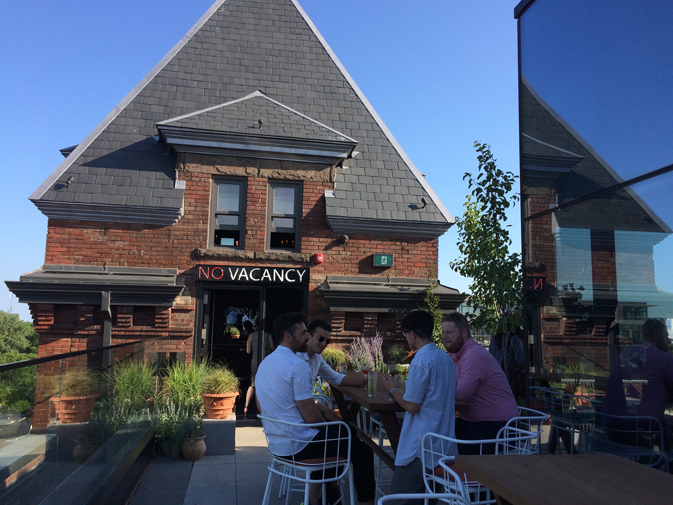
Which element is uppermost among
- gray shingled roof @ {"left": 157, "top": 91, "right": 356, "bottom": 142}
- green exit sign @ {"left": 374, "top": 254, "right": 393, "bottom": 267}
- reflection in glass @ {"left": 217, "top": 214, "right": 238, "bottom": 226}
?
gray shingled roof @ {"left": 157, "top": 91, "right": 356, "bottom": 142}

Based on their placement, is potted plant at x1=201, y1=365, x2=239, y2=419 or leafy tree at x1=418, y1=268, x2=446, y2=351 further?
leafy tree at x1=418, y1=268, x2=446, y2=351

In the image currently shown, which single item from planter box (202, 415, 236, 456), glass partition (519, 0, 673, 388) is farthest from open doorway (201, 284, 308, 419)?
glass partition (519, 0, 673, 388)

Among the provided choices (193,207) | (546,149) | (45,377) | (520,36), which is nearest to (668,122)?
(546,149)

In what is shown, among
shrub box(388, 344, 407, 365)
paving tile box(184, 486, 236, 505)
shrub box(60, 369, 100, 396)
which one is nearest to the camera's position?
shrub box(60, 369, 100, 396)

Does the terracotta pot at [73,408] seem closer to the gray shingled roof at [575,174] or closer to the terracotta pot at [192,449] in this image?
the terracotta pot at [192,449]

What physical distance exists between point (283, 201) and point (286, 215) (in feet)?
0.94

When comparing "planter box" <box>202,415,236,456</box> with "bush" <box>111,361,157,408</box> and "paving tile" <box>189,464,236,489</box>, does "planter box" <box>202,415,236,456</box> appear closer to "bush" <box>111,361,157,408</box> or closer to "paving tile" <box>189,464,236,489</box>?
"paving tile" <box>189,464,236,489</box>

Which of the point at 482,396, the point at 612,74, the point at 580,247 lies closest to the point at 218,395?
the point at 482,396

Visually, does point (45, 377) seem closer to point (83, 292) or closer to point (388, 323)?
point (83, 292)

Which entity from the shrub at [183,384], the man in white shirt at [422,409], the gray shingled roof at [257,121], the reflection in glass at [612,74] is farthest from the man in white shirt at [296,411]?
the gray shingled roof at [257,121]

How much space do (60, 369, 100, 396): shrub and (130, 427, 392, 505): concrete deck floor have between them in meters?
1.83

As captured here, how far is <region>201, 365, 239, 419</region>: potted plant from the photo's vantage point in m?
8.05

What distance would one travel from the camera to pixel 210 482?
5.91 metres

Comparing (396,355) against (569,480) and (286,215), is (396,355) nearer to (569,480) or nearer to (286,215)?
(286,215)
